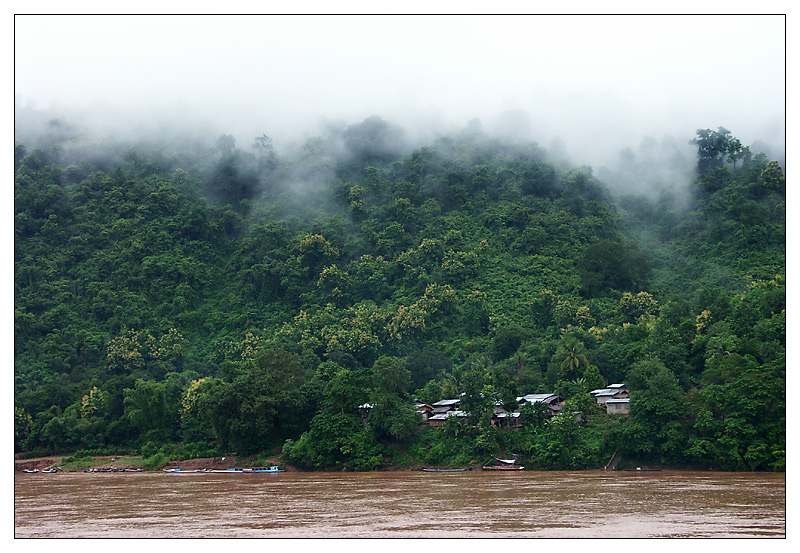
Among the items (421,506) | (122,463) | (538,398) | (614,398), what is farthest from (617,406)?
(122,463)

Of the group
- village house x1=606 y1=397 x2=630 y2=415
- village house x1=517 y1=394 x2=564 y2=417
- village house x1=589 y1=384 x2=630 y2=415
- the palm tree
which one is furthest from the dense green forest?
village house x1=606 y1=397 x2=630 y2=415

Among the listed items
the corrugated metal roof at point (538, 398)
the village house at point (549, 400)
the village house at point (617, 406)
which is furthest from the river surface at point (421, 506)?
the village house at point (617, 406)

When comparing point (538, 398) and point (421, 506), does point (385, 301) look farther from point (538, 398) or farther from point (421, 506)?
point (421, 506)

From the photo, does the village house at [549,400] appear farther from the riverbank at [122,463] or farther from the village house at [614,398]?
the riverbank at [122,463]

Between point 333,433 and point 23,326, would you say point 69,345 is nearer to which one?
point 23,326

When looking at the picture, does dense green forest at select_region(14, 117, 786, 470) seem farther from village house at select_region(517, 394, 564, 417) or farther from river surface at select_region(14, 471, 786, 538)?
river surface at select_region(14, 471, 786, 538)

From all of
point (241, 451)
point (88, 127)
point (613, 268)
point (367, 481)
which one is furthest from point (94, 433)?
point (88, 127)
